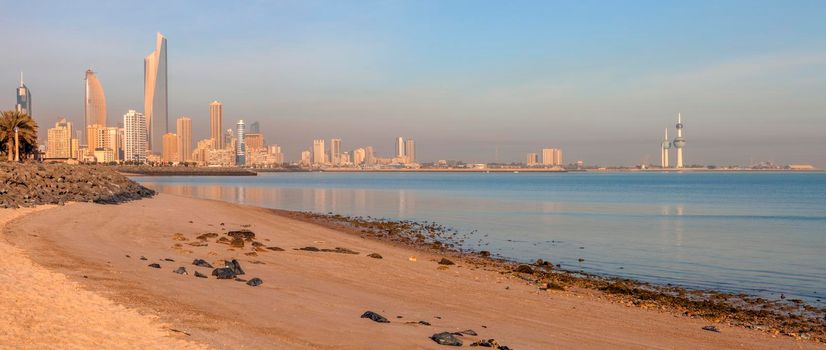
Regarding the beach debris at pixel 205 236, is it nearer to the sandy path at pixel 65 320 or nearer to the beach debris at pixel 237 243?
the beach debris at pixel 237 243

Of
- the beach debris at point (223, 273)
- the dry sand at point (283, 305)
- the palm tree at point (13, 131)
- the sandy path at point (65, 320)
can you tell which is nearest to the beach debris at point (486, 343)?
the dry sand at point (283, 305)

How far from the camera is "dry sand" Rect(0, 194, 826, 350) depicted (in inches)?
368

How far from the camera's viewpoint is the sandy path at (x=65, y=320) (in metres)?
8.34

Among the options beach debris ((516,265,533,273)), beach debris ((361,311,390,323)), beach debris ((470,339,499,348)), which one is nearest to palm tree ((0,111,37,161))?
beach debris ((516,265,533,273))

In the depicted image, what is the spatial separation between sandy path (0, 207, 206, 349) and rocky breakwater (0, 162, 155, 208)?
17.5m

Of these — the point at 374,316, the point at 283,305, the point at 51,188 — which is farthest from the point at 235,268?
the point at 51,188

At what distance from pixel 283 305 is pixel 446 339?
3.55 metres

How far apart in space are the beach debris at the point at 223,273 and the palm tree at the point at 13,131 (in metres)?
65.3

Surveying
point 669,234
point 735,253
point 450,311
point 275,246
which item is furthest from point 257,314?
point 669,234

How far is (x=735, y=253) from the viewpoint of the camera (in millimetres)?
28156

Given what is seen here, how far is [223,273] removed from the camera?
14.6 m

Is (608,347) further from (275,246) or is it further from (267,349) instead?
(275,246)

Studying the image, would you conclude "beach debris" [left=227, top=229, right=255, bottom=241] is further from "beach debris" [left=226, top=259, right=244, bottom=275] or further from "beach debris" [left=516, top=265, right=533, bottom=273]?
"beach debris" [left=516, top=265, right=533, bottom=273]

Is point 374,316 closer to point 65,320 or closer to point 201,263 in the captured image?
point 65,320
